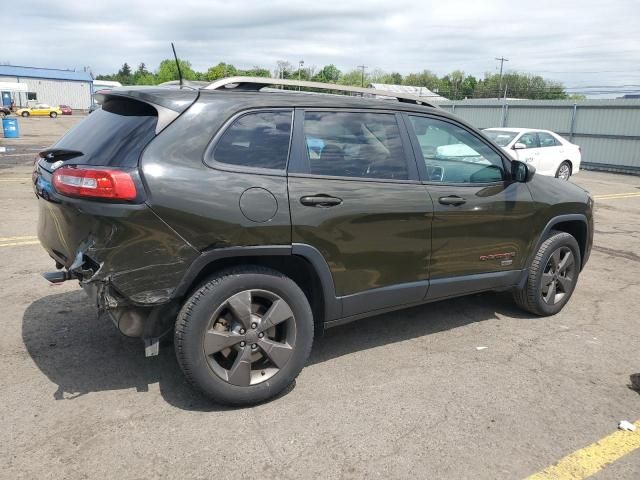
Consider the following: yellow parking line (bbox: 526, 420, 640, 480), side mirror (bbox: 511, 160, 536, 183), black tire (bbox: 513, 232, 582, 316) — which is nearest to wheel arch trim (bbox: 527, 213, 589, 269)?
black tire (bbox: 513, 232, 582, 316)

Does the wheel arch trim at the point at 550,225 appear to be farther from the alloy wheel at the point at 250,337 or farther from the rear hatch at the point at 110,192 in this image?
the rear hatch at the point at 110,192

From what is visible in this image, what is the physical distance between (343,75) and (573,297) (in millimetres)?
118361

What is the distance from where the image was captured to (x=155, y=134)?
296 cm

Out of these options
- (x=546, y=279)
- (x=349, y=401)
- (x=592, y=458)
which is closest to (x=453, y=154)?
(x=546, y=279)

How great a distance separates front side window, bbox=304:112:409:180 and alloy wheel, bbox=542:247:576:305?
1872 mm

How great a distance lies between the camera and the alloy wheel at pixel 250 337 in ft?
10.0

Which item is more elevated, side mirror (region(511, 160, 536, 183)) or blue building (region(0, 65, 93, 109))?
blue building (region(0, 65, 93, 109))

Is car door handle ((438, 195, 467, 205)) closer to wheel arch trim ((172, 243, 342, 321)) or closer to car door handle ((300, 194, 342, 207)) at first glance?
car door handle ((300, 194, 342, 207))

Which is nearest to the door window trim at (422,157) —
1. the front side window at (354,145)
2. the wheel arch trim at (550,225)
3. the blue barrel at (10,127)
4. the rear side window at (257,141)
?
the front side window at (354,145)

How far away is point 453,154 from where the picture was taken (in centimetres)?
414

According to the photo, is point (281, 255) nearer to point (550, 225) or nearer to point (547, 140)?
point (550, 225)

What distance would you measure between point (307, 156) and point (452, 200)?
117cm

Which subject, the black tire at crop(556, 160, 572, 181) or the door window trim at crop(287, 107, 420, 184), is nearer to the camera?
the door window trim at crop(287, 107, 420, 184)

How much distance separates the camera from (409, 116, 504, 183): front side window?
3891mm
